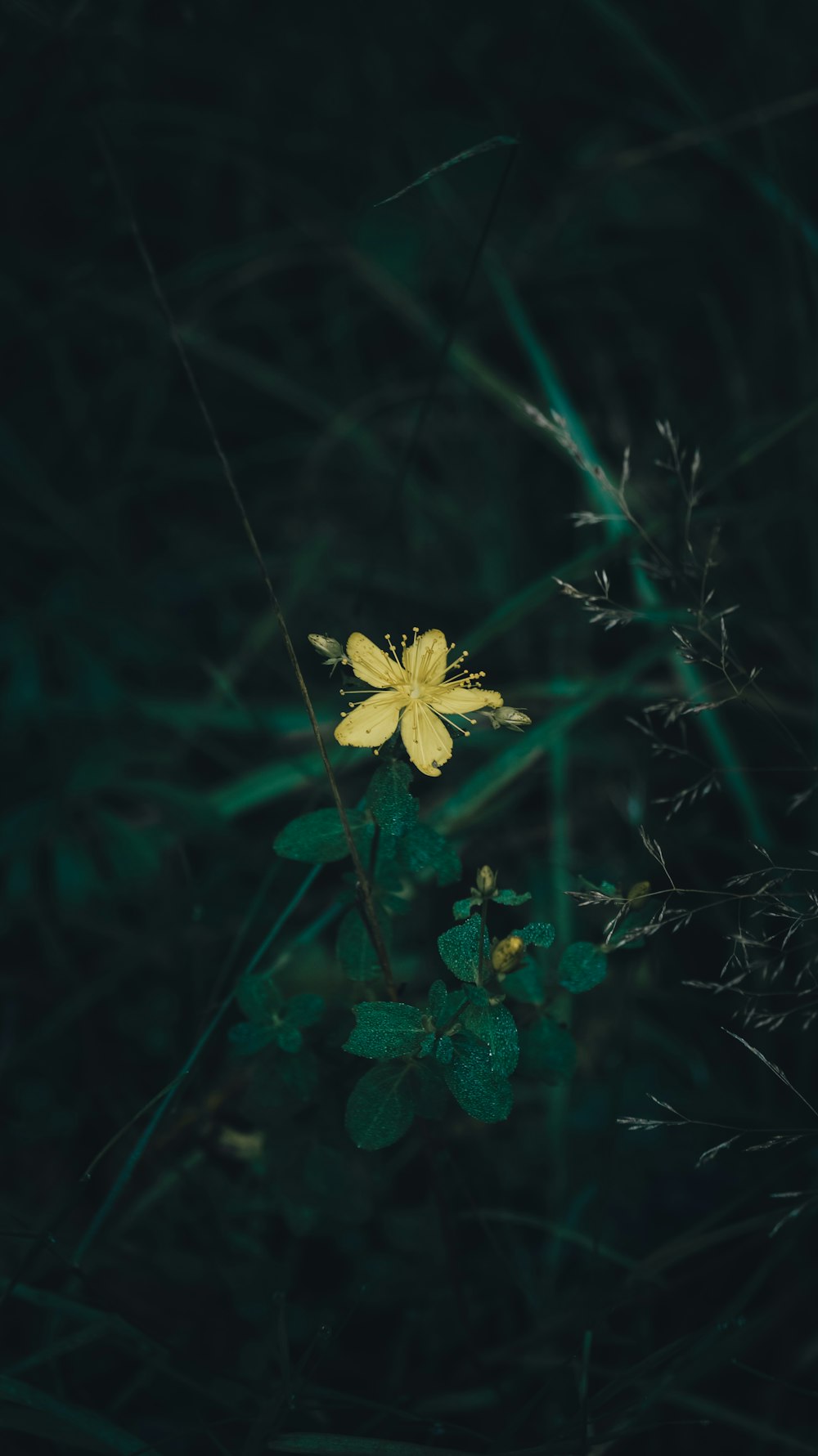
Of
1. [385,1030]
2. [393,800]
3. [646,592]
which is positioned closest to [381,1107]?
[385,1030]

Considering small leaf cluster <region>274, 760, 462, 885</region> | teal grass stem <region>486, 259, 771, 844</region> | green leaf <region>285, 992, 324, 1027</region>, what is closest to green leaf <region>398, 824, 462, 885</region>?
small leaf cluster <region>274, 760, 462, 885</region>

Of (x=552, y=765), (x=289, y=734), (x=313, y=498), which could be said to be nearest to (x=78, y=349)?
(x=313, y=498)

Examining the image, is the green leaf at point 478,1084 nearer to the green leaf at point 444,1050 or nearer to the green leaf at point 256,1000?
the green leaf at point 444,1050

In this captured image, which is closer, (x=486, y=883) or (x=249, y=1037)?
(x=486, y=883)

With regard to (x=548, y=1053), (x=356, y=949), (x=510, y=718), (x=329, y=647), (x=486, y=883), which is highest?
(x=329, y=647)

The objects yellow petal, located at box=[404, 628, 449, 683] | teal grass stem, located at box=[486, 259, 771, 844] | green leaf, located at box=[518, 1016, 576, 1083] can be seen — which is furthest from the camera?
teal grass stem, located at box=[486, 259, 771, 844]

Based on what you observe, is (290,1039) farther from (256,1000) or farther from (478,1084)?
(478,1084)

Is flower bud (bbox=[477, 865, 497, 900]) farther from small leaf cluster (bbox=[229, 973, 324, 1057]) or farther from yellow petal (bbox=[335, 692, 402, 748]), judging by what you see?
small leaf cluster (bbox=[229, 973, 324, 1057])
